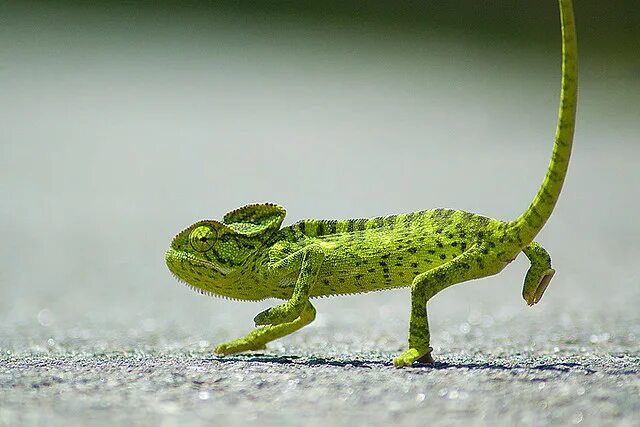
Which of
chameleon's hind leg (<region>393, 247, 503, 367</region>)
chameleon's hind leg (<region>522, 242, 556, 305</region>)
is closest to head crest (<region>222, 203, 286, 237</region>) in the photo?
chameleon's hind leg (<region>393, 247, 503, 367</region>)

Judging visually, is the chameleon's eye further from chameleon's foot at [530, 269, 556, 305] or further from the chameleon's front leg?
chameleon's foot at [530, 269, 556, 305]

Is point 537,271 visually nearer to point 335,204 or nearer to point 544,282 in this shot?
point 544,282

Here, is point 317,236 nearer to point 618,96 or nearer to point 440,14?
point 618,96

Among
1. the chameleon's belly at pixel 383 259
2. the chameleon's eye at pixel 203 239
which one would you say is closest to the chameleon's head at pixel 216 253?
the chameleon's eye at pixel 203 239

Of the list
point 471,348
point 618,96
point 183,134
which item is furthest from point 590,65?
point 471,348

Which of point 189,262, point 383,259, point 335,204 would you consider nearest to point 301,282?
point 383,259

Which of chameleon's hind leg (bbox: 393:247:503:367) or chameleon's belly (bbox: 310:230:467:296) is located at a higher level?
chameleon's belly (bbox: 310:230:467:296)

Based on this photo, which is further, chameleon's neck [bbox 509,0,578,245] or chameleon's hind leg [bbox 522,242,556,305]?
chameleon's hind leg [bbox 522,242,556,305]
